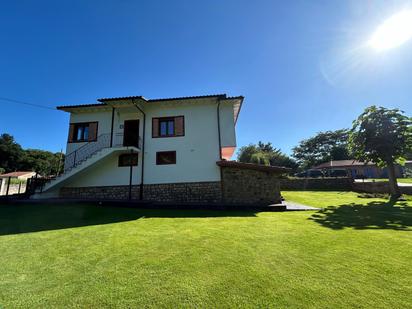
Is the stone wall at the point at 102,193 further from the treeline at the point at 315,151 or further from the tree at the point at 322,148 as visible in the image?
the tree at the point at 322,148

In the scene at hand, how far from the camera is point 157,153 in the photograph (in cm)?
1332

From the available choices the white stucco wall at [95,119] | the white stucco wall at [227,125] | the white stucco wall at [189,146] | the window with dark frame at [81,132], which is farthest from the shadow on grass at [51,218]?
the white stucco wall at [227,125]

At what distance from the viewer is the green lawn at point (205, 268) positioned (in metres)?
2.55

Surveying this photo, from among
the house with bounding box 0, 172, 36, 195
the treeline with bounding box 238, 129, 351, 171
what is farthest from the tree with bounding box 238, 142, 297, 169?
the house with bounding box 0, 172, 36, 195

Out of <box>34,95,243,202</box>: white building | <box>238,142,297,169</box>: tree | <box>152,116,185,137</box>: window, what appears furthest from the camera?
<box>238,142,297,169</box>: tree

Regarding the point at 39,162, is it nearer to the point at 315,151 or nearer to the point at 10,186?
the point at 10,186

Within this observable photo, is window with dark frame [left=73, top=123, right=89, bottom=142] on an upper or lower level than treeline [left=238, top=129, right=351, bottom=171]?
lower

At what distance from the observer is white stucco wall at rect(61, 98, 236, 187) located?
13.0 m

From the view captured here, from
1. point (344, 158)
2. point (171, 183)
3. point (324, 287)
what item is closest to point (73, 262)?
point (324, 287)

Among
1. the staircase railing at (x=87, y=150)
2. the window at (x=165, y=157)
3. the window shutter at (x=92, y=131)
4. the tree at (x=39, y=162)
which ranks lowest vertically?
the window at (x=165, y=157)

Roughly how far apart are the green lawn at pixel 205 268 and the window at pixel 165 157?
7370 mm

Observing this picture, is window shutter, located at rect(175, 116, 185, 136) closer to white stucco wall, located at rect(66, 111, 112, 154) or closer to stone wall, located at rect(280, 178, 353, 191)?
white stucco wall, located at rect(66, 111, 112, 154)

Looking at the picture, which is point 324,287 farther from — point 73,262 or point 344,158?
point 344,158

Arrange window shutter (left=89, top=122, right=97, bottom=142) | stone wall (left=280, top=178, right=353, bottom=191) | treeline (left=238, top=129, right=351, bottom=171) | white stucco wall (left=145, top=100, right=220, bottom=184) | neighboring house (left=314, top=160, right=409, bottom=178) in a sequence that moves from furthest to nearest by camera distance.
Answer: treeline (left=238, top=129, right=351, bottom=171) < neighboring house (left=314, top=160, right=409, bottom=178) < stone wall (left=280, top=178, right=353, bottom=191) < window shutter (left=89, top=122, right=97, bottom=142) < white stucco wall (left=145, top=100, right=220, bottom=184)
